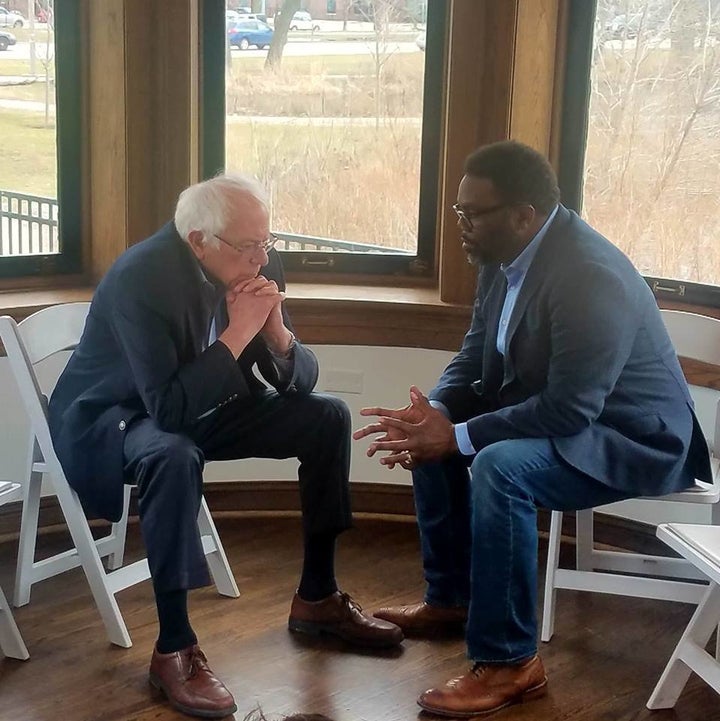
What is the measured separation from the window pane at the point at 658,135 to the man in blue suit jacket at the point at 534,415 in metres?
0.83

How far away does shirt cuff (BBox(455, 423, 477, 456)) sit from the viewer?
2.41 m

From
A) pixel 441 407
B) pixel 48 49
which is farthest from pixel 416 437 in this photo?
pixel 48 49

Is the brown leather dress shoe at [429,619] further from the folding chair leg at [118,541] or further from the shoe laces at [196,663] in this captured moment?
the folding chair leg at [118,541]

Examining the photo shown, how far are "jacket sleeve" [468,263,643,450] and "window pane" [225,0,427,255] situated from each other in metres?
1.29

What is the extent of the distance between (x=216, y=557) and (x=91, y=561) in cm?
42

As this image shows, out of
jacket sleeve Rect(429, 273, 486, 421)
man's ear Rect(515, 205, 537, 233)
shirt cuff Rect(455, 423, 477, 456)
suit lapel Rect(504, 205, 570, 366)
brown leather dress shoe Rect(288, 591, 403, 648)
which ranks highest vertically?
man's ear Rect(515, 205, 537, 233)

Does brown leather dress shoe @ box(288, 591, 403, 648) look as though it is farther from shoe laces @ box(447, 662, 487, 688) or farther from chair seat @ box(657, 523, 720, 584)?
chair seat @ box(657, 523, 720, 584)

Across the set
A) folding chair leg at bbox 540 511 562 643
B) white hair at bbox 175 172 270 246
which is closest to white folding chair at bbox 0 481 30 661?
white hair at bbox 175 172 270 246

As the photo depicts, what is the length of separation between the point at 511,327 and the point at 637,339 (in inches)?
11.3

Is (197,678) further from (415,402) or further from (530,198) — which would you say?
(530,198)

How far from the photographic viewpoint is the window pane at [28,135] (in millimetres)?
3246

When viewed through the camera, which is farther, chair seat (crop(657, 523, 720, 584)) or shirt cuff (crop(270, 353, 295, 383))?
shirt cuff (crop(270, 353, 295, 383))

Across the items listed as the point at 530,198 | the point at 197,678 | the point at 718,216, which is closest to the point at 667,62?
the point at 718,216

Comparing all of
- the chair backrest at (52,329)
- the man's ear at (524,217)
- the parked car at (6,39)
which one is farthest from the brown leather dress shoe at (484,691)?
the parked car at (6,39)
